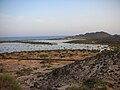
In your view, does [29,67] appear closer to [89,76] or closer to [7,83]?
[89,76]

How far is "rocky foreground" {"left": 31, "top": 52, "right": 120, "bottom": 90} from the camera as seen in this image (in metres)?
13.8

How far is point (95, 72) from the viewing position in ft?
51.5

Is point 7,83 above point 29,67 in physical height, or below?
above

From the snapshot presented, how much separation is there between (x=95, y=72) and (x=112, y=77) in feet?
4.55

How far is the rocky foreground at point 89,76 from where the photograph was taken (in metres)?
13.8

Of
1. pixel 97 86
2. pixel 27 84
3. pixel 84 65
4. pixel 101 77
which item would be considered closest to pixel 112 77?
pixel 101 77

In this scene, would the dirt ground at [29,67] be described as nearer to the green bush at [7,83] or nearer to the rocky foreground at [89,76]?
the rocky foreground at [89,76]

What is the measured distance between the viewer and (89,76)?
1534cm

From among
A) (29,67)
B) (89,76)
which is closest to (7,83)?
(89,76)

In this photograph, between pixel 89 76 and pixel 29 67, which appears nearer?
pixel 89 76

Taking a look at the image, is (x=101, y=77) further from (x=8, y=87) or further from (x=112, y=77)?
(x=8, y=87)

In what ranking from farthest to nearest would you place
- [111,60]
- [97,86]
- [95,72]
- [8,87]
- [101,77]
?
[111,60], [95,72], [101,77], [97,86], [8,87]

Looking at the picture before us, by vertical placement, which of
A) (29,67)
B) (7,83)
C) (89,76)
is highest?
(7,83)

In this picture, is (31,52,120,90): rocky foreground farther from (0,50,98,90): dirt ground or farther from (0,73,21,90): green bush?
(0,73,21,90): green bush
